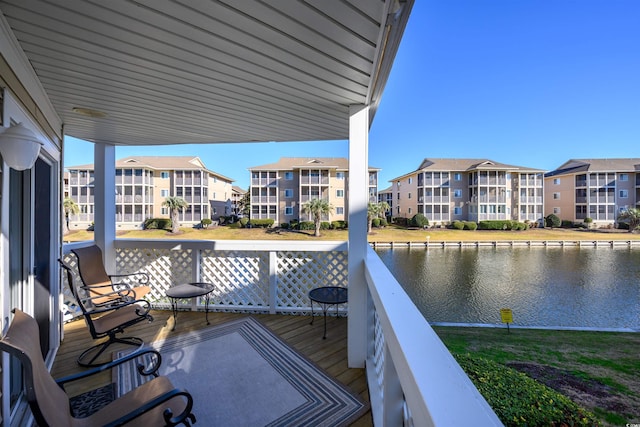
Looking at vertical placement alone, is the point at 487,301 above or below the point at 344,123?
below

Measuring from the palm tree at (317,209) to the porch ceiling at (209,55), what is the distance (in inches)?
843

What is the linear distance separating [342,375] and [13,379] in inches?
90.5

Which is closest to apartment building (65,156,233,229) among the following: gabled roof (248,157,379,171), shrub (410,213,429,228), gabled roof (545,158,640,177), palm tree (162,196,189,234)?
palm tree (162,196,189,234)

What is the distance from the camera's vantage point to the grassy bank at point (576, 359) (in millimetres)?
4500

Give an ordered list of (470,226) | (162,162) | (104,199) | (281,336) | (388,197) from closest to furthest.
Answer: (281,336)
(104,199)
(162,162)
(470,226)
(388,197)

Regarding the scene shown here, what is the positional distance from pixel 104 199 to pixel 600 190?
143ft

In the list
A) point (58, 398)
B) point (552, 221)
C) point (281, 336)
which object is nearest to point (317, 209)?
point (281, 336)

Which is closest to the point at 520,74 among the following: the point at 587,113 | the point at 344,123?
the point at 587,113

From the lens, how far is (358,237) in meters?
2.42

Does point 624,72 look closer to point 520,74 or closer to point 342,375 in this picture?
point 520,74

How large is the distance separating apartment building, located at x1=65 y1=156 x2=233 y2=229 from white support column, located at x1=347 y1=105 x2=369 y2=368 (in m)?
28.6

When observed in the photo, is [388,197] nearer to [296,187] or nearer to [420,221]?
[420,221]

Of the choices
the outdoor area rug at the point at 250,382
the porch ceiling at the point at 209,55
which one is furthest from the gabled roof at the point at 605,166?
the outdoor area rug at the point at 250,382

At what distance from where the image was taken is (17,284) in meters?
1.84
